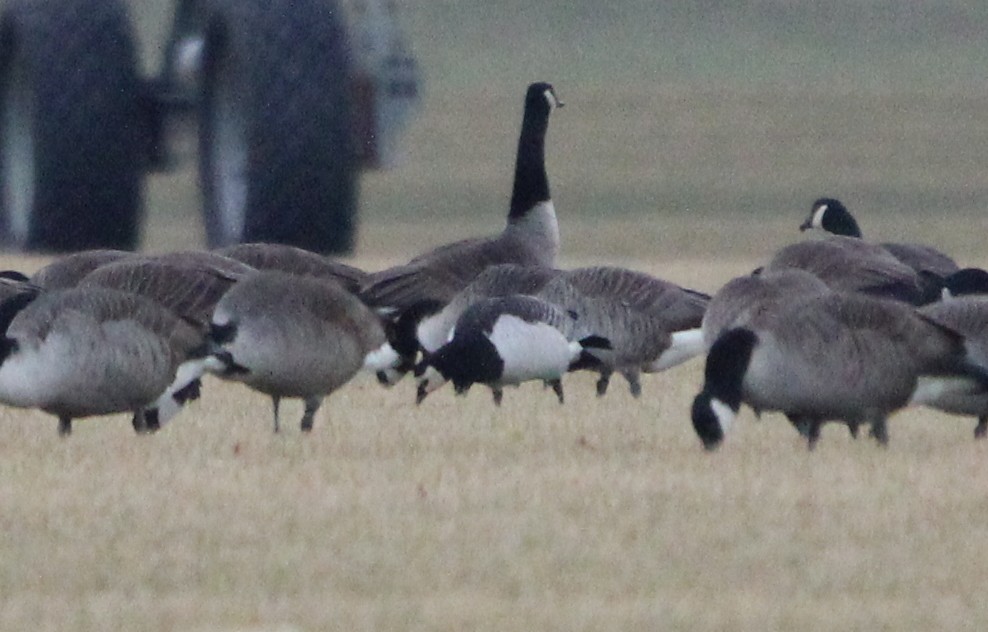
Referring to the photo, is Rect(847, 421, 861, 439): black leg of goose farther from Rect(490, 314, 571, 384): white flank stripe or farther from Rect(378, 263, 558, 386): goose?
Rect(378, 263, 558, 386): goose

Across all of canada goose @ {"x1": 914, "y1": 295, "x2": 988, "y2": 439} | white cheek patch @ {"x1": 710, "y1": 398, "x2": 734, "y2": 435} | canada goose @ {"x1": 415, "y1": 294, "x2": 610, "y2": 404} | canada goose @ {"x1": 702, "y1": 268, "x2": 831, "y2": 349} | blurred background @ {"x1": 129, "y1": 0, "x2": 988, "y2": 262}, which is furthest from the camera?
blurred background @ {"x1": 129, "y1": 0, "x2": 988, "y2": 262}

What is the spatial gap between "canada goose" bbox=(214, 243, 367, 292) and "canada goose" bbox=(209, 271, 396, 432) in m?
1.87

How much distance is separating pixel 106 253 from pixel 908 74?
50.0 meters

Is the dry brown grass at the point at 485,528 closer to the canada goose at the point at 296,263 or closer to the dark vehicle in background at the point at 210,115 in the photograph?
the canada goose at the point at 296,263

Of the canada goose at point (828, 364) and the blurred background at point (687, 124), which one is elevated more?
the canada goose at point (828, 364)

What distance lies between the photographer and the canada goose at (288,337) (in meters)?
8.97

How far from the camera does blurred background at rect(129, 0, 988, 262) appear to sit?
1235 inches

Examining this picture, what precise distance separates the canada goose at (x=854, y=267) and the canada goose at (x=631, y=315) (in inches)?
17.9

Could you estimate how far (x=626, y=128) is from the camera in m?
47.8

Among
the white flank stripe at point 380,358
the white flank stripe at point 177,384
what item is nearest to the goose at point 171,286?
the white flank stripe at point 177,384

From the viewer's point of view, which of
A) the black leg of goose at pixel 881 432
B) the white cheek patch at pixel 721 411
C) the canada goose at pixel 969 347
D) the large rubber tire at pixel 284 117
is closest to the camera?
the white cheek patch at pixel 721 411

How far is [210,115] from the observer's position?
18484mm

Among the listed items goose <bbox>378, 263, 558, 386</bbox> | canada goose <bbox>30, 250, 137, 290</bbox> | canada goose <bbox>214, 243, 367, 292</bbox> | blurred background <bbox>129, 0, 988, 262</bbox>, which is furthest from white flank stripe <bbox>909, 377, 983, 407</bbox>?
blurred background <bbox>129, 0, 988, 262</bbox>

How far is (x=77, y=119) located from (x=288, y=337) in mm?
10829
